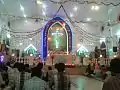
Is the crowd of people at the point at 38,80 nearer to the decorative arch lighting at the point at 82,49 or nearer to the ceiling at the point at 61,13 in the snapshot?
the ceiling at the point at 61,13

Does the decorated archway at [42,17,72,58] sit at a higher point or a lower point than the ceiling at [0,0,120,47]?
lower

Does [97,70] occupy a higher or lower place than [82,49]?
lower

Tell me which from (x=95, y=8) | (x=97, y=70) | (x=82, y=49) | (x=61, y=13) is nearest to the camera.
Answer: (x=97, y=70)

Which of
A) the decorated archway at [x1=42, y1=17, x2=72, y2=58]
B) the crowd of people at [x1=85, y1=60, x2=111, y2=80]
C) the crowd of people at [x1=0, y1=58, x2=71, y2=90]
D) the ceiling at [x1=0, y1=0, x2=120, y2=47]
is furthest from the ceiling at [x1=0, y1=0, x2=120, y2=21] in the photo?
the crowd of people at [x1=0, y1=58, x2=71, y2=90]

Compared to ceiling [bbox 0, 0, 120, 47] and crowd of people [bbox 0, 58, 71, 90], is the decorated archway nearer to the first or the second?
ceiling [bbox 0, 0, 120, 47]

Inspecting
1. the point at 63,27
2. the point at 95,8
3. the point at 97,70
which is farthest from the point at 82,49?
the point at 97,70

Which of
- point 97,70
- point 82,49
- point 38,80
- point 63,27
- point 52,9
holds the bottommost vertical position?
point 97,70

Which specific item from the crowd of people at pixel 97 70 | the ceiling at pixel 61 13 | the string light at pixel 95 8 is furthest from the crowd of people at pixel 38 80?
the string light at pixel 95 8

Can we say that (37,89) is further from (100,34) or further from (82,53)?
(100,34)

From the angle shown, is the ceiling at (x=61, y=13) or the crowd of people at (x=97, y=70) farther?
the ceiling at (x=61, y=13)

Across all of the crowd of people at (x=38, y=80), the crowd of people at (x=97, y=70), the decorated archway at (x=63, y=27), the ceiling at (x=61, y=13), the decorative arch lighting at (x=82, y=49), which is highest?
the ceiling at (x=61, y=13)

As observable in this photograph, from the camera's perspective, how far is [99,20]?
24.6m

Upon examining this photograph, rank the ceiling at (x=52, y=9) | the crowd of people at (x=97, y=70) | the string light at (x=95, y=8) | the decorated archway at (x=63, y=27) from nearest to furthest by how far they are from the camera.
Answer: the crowd of people at (x=97, y=70) → the ceiling at (x=52, y=9) → the string light at (x=95, y=8) → the decorated archway at (x=63, y=27)

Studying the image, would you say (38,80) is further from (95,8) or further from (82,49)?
(82,49)
